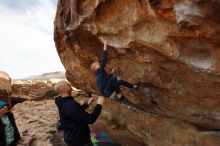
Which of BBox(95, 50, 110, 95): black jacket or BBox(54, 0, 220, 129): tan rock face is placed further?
BBox(95, 50, 110, 95): black jacket

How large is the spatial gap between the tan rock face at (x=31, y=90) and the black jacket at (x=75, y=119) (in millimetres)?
16191

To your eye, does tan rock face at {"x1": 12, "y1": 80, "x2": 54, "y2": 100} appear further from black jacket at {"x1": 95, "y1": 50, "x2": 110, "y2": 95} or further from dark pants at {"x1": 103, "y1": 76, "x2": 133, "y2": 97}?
black jacket at {"x1": 95, "y1": 50, "x2": 110, "y2": 95}

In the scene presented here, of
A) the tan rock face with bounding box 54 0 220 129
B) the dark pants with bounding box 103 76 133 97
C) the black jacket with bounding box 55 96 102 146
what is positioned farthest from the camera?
the dark pants with bounding box 103 76 133 97

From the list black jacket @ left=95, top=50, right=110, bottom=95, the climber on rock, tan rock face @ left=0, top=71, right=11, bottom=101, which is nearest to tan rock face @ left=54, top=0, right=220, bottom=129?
the climber on rock

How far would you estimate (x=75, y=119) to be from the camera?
6367mm

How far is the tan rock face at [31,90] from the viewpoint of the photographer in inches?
885

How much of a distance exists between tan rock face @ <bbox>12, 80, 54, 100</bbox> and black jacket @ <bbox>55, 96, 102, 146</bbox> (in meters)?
16.2

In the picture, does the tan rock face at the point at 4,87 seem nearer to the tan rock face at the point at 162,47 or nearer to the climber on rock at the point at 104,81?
the tan rock face at the point at 162,47

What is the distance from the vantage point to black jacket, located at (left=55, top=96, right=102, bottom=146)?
6.30m

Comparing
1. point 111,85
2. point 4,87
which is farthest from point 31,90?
point 111,85

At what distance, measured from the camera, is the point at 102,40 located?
9750 millimetres

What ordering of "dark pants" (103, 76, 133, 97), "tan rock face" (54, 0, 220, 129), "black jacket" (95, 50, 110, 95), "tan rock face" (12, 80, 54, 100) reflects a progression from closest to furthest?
"tan rock face" (54, 0, 220, 129)
"black jacket" (95, 50, 110, 95)
"dark pants" (103, 76, 133, 97)
"tan rock face" (12, 80, 54, 100)

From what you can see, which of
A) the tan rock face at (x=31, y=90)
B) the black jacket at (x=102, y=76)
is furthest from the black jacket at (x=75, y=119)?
the tan rock face at (x=31, y=90)

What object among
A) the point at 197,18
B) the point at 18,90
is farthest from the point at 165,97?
the point at 18,90
